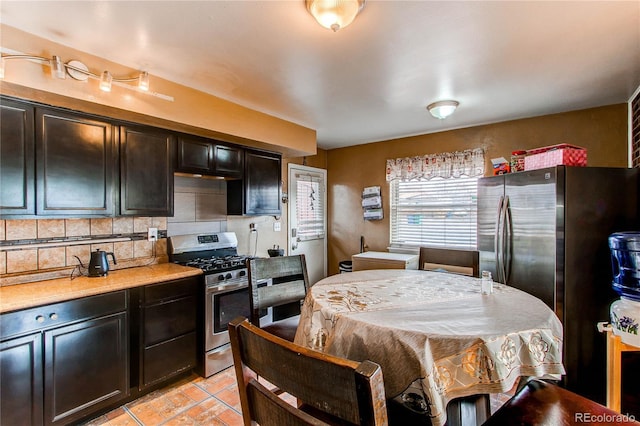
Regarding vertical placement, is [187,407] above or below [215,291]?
below

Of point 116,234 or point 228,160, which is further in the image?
point 228,160

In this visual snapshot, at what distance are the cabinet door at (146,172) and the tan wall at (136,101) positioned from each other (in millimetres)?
129

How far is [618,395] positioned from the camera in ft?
6.27

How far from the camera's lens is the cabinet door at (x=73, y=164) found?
1.97 meters

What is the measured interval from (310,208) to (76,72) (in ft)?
10.5

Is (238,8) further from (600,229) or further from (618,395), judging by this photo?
(618,395)

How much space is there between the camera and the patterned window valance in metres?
3.57

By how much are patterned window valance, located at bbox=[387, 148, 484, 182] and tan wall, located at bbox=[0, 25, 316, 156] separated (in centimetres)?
158

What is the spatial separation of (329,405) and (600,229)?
2.69 metres

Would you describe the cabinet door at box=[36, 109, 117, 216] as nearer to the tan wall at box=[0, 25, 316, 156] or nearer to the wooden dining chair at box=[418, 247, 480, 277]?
the tan wall at box=[0, 25, 316, 156]

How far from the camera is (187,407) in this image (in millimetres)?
2199

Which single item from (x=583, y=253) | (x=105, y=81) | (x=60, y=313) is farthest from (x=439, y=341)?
(x=105, y=81)

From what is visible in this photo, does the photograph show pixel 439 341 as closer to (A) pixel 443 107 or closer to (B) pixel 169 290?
(B) pixel 169 290

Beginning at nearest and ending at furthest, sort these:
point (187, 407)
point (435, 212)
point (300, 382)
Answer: point (300, 382), point (187, 407), point (435, 212)
